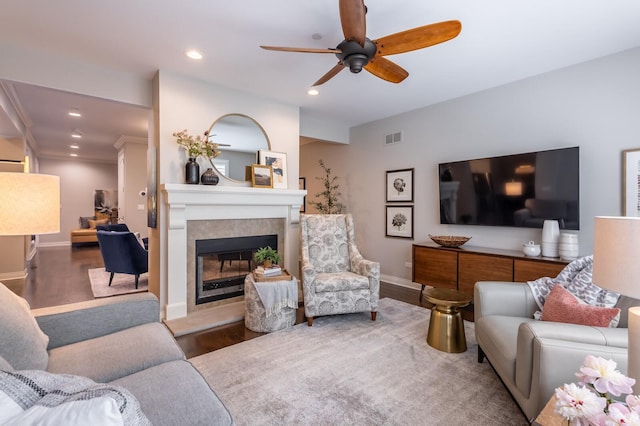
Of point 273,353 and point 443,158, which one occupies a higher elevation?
point 443,158

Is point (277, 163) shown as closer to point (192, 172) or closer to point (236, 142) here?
point (236, 142)

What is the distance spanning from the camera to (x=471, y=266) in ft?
11.3

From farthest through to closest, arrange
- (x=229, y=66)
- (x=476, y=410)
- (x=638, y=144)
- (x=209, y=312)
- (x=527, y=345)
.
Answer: (x=209, y=312) → (x=229, y=66) → (x=638, y=144) → (x=476, y=410) → (x=527, y=345)

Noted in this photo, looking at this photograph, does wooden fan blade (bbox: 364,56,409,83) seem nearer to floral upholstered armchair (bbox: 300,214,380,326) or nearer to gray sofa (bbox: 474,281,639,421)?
floral upholstered armchair (bbox: 300,214,380,326)

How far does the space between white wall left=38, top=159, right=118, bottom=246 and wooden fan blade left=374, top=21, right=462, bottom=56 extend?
1037 centimetres

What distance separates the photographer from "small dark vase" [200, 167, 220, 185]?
336 centimetres

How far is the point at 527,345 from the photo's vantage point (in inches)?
58.9

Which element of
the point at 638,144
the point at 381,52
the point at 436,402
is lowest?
the point at 436,402

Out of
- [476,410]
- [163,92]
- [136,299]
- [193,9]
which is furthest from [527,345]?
[163,92]

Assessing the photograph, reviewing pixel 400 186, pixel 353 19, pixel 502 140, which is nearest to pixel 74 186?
pixel 400 186

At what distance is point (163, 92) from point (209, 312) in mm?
2443

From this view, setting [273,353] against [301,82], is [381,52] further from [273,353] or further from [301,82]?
[273,353]

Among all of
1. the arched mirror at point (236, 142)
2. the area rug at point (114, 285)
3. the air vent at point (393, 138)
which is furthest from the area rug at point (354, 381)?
the air vent at point (393, 138)

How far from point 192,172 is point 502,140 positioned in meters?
3.59
